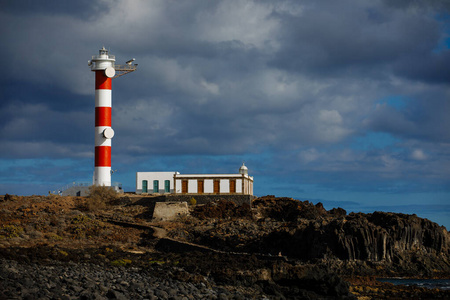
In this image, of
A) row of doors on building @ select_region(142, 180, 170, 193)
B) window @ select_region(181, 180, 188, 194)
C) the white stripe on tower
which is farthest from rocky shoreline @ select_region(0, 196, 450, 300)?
row of doors on building @ select_region(142, 180, 170, 193)

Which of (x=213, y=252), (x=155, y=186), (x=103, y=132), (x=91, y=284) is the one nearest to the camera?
(x=91, y=284)

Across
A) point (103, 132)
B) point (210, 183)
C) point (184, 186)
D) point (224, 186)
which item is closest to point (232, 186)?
point (224, 186)

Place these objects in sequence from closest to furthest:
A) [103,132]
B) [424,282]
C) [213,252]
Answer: [424,282] < [213,252] < [103,132]

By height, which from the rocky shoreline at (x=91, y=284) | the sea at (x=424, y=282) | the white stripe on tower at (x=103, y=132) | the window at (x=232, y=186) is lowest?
the sea at (x=424, y=282)

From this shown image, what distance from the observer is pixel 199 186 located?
166 ft

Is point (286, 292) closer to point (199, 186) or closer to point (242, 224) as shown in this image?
point (242, 224)

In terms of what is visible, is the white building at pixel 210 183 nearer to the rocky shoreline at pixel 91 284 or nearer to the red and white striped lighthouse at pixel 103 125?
the red and white striped lighthouse at pixel 103 125

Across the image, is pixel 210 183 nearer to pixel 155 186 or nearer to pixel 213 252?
pixel 155 186

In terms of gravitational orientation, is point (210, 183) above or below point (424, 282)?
above

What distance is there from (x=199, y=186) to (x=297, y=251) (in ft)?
53.3

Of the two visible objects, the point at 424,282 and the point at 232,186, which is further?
the point at 232,186

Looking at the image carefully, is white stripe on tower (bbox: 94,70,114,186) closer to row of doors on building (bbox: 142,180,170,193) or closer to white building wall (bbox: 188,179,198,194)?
row of doors on building (bbox: 142,180,170,193)

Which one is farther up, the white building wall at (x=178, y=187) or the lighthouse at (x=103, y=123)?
the lighthouse at (x=103, y=123)

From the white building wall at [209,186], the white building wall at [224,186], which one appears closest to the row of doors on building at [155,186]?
the white building wall at [209,186]
